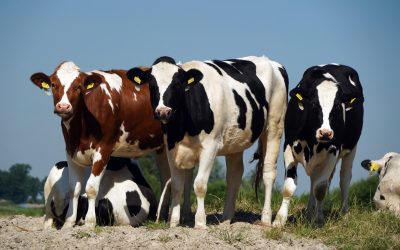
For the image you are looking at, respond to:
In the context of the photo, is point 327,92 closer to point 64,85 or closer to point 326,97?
point 326,97

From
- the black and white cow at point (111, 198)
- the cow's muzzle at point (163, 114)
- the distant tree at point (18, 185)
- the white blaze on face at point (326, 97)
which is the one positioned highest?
the white blaze on face at point (326, 97)

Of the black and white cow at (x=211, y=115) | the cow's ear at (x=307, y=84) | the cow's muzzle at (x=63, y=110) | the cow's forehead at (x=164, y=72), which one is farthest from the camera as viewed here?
the cow's ear at (x=307, y=84)

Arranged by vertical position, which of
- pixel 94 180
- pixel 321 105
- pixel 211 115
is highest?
pixel 321 105

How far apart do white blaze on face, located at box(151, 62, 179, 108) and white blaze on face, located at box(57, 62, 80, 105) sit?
1246 mm

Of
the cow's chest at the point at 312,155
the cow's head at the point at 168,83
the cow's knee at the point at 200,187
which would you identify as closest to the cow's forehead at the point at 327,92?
the cow's chest at the point at 312,155

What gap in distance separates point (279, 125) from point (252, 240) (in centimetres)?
346

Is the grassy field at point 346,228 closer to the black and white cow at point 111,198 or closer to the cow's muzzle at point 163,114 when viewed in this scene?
the black and white cow at point 111,198

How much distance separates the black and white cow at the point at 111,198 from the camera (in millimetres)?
13562

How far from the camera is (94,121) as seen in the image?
→ 13094 mm

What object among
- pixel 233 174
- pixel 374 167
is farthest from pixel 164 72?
pixel 374 167

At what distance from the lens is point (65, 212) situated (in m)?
13.6

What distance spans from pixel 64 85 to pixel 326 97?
13.7 feet

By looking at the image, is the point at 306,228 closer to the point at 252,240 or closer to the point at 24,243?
the point at 252,240

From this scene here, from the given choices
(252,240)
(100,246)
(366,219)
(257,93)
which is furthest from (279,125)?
(100,246)
